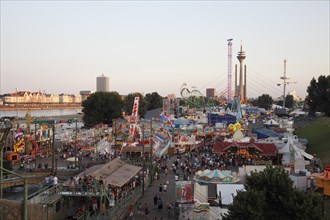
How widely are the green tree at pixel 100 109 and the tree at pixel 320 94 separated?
40850 millimetres

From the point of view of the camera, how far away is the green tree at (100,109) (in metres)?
76.7

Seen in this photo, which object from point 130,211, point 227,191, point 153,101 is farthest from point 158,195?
point 153,101

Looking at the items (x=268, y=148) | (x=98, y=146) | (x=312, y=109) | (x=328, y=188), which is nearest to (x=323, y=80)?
(x=312, y=109)

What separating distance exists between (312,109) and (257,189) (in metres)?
75.1

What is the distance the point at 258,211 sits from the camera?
13.6 metres

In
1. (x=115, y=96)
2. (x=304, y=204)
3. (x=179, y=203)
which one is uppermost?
(x=115, y=96)

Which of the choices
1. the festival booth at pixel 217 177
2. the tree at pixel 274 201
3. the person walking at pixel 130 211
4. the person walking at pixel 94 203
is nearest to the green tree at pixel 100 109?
the festival booth at pixel 217 177

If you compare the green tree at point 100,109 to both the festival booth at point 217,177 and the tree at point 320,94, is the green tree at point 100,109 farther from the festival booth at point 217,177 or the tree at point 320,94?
the festival booth at point 217,177

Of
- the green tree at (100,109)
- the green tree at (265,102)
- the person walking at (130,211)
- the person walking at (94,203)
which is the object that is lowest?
the person walking at (130,211)

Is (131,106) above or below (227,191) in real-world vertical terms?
above

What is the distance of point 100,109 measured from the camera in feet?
253

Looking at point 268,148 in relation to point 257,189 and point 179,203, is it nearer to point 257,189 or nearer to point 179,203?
point 179,203

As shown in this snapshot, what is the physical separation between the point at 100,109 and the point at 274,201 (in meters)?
65.2

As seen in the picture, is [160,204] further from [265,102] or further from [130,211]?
[265,102]
